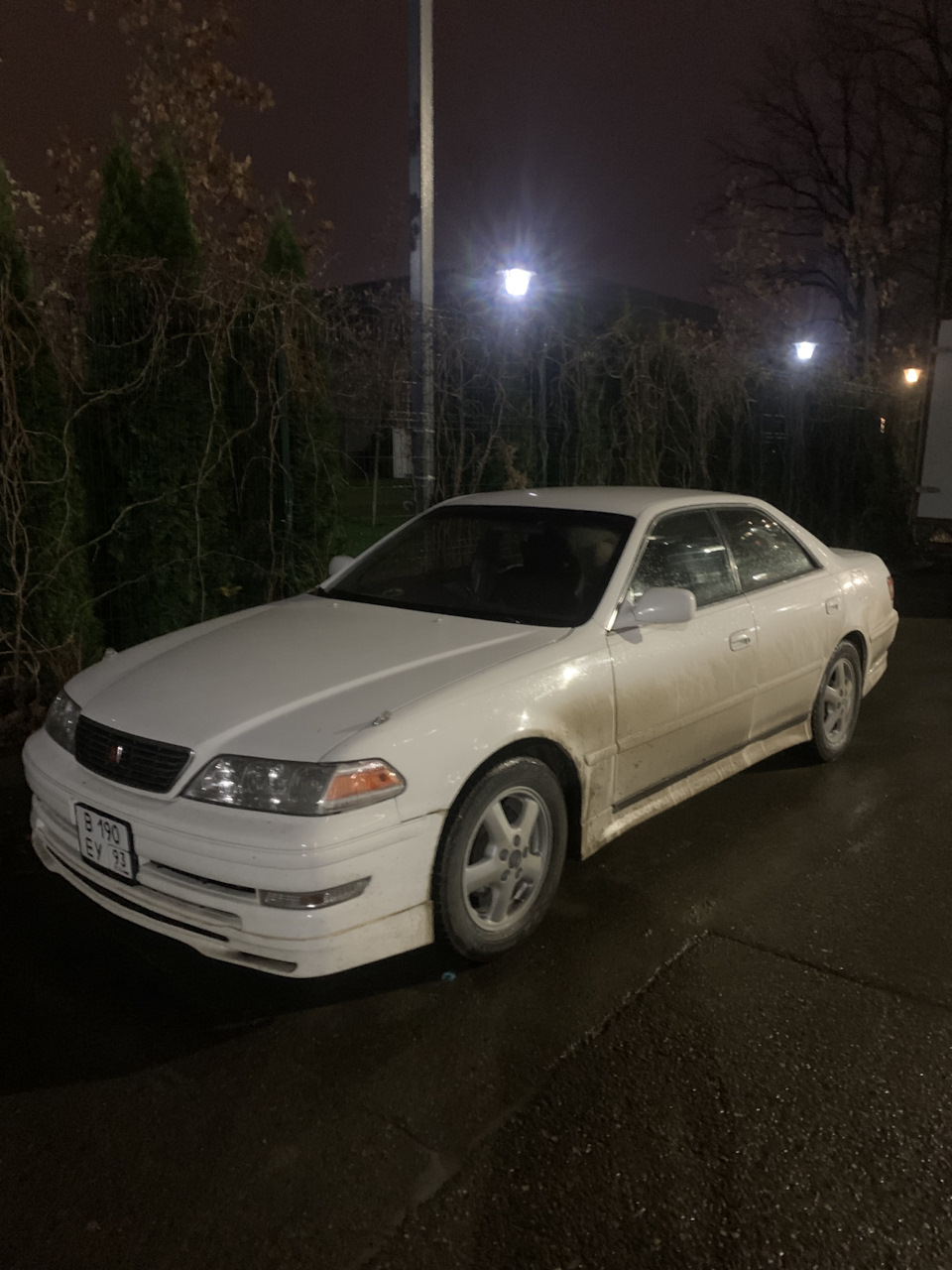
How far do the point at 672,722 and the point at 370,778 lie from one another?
156 centimetres

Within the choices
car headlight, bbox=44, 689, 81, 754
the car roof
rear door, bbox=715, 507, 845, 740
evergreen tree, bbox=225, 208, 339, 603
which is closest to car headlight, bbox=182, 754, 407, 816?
car headlight, bbox=44, 689, 81, 754

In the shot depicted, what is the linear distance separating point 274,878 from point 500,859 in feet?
2.77

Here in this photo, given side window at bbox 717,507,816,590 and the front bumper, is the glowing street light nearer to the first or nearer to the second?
side window at bbox 717,507,816,590

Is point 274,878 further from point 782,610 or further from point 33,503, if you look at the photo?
point 33,503

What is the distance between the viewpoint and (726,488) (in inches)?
501

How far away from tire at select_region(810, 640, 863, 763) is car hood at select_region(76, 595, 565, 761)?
2.20m

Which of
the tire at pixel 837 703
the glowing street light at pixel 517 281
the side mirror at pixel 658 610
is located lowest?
the tire at pixel 837 703

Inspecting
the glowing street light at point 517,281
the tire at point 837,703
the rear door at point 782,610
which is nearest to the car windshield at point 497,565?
the rear door at point 782,610

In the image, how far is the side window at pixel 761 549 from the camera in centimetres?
471

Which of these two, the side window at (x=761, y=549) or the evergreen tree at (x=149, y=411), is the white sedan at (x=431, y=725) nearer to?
the side window at (x=761, y=549)

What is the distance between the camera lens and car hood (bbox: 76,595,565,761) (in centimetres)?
303

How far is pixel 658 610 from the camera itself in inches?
150

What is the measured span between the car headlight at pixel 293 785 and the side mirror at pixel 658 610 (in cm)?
131

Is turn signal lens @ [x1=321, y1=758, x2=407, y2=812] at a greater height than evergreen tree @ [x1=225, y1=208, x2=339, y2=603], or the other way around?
evergreen tree @ [x1=225, y1=208, x2=339, y2=603]
